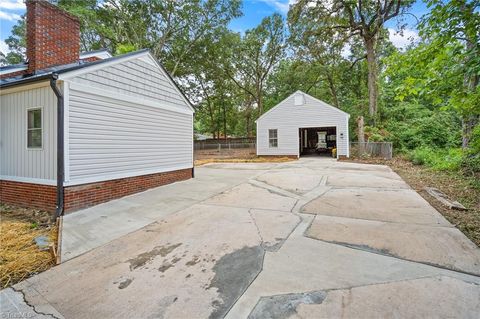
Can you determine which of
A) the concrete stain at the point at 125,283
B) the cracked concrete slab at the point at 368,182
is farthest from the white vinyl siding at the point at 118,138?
the cracked concrete slab at the point at 368,182

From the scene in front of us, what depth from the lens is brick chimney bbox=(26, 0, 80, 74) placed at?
594cm

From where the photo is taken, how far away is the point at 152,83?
720cm

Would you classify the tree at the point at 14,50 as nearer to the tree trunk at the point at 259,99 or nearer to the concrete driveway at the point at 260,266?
the tree trunk at the point at 259,99

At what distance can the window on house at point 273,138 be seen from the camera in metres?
17.8

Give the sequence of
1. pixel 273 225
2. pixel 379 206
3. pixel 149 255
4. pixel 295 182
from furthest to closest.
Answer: pixel 295 182
pixel 379 206
pixel 273 225
pixel 149 255

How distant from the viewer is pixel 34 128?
17.5 feet

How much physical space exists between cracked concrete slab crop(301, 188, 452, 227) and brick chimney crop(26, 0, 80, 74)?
25.2 ft

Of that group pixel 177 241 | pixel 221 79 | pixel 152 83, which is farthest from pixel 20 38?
pixel 177 241

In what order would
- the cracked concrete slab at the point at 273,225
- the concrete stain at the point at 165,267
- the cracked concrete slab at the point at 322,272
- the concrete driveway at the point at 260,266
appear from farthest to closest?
1. the cracked concrete slab at the point at 273,225
2. the concrete stain at the point at 165,267
3. the cracked concrete slab at the point at 322,272
4. the concrete driveway at the point at 260,266

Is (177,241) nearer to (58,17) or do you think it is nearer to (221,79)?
(58,17)

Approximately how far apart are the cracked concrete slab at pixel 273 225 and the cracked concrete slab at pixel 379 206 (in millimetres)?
616

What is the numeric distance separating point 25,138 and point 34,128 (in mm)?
427

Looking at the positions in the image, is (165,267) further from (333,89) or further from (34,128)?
(333,89)

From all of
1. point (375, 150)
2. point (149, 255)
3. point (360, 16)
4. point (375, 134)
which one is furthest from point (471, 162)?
point (360, 16)
